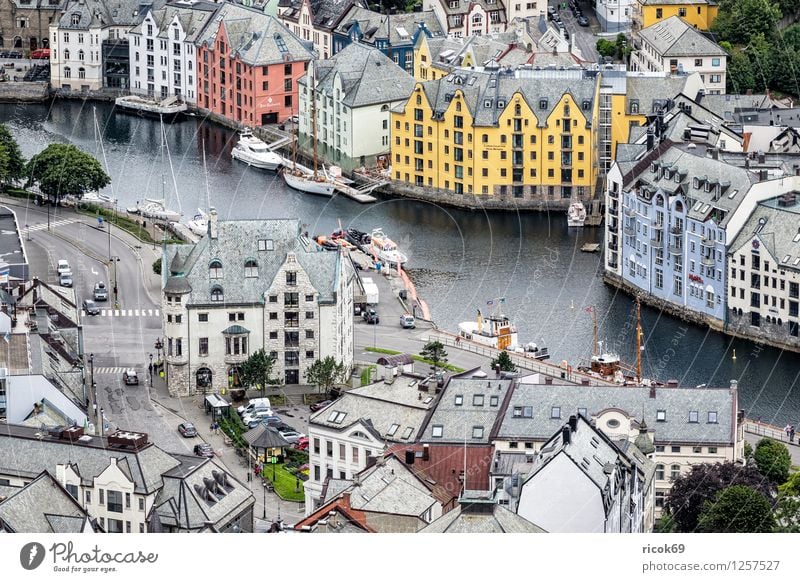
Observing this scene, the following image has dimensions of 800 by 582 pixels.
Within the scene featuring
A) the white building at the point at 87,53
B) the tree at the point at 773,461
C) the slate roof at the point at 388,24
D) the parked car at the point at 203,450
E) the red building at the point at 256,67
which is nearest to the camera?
the tree at the point at 773,461

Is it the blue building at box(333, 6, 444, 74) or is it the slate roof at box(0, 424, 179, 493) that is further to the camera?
the blue building at box(333, 6, 444, 74)

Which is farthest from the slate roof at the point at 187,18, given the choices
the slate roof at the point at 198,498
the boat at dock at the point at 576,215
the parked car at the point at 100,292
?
the slate roof at the point at 198,498

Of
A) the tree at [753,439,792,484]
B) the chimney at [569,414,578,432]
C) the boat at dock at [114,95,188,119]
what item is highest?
the chimney at [569,414,578,432]

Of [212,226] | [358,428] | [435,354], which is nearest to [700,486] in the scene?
[358,428]

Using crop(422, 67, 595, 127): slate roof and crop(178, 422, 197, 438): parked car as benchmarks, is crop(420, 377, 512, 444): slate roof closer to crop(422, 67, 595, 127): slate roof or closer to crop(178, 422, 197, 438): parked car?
crop(178, 422, 197, 438): parked car

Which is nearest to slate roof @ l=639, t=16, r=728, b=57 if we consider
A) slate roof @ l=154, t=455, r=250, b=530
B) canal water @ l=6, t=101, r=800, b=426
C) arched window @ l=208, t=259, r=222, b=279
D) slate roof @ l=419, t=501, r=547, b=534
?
canal water @ l=6, t=101, r=800, b=426

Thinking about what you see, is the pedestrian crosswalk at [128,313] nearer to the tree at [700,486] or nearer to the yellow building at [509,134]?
the yellow building at [509,134]
